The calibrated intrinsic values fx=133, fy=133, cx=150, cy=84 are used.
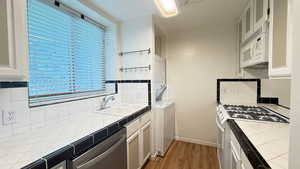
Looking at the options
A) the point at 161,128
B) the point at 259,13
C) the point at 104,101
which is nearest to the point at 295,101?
the point at 259,13

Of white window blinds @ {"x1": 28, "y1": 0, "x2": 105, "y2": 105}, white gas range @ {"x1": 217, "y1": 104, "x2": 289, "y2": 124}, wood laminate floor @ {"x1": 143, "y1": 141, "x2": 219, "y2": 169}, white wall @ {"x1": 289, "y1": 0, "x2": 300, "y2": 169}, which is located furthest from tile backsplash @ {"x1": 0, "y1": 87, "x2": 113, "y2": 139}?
white gas range @ {"x1": 217, "y1": 104, "x2": 289, "y2": 124}

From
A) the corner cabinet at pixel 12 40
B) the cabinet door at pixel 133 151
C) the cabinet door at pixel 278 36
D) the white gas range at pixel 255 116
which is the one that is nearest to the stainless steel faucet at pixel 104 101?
the cabinet door at pixel 133 151

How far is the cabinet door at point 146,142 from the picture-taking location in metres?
1.86

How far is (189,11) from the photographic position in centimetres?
204

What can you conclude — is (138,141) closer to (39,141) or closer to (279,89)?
(39,141)

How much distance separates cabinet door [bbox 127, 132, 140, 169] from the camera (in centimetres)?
152

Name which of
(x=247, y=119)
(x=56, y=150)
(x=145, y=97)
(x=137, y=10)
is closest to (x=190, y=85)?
(x=145, y=97)

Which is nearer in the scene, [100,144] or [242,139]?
[242,139]

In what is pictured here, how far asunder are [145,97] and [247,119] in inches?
54.2

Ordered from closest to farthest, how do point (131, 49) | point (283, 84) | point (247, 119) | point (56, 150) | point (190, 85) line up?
point (56, 150) → point (247, 119) → point (283, 84) → point (131, 49) → point (190, 85)

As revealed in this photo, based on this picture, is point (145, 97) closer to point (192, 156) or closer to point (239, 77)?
point (192, 156)

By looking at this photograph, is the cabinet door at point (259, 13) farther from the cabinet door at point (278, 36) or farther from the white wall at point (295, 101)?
the white wall at point (295, 101)

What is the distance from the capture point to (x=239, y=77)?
2.41 meters

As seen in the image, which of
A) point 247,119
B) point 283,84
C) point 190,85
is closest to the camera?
point 247,119
